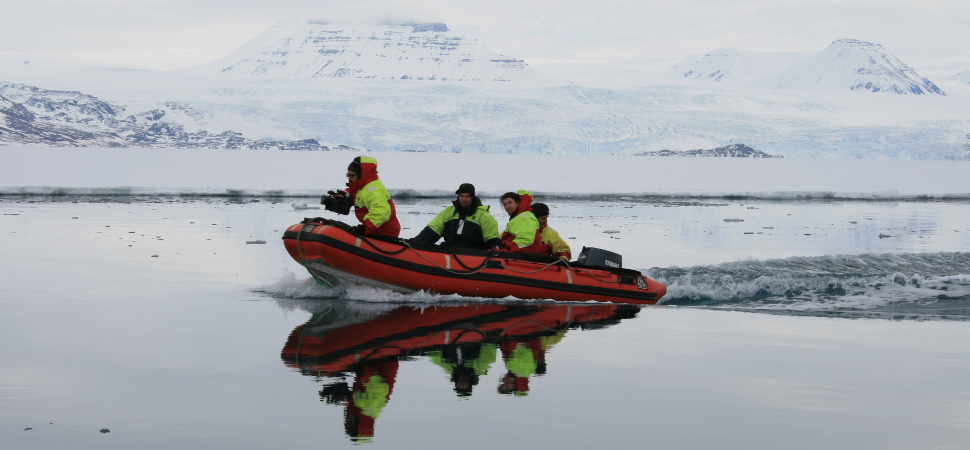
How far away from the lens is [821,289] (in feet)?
36.3

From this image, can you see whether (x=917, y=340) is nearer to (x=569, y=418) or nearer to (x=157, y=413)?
(x=569, y=418)

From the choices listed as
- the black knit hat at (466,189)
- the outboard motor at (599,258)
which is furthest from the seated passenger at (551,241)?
the black knit hat at (466,189)

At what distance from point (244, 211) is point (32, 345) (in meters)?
15.8

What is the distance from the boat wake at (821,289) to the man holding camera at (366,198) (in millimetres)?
3262

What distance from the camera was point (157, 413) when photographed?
16.8 feet

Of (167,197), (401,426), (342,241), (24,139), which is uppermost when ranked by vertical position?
(24,139)

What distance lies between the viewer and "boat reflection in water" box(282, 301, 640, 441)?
577 centimetres

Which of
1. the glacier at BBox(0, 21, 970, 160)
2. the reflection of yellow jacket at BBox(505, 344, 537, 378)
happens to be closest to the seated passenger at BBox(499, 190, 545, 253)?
the reflection of yellow jacket at BBox(505, 344, 537, 378)

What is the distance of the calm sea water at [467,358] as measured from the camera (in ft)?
16.3

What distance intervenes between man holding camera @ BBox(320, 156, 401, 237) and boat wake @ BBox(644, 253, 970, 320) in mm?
3262

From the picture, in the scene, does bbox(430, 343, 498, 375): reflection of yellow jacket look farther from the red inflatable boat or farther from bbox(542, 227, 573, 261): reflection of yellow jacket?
bbox(542, 227, 573, 261): reflection of yellow jacket

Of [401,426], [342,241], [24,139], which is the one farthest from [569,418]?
[24,139]

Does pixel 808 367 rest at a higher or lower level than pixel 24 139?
Answer: lower

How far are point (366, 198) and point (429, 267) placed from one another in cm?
94
